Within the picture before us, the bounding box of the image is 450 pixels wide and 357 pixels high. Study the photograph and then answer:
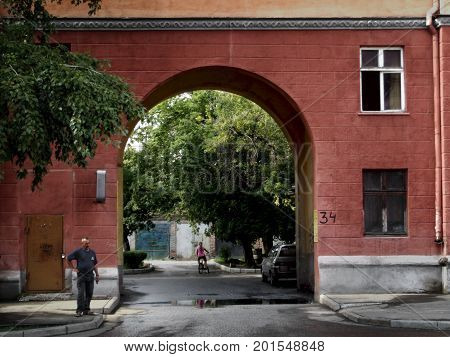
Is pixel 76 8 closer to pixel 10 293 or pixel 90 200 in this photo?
pixel 90 200

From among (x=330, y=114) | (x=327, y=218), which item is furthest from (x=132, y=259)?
(x=330, y=114)

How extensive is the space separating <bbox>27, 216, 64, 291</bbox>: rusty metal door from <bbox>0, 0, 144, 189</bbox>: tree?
616 centimetres

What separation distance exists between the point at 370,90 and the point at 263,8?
354cm

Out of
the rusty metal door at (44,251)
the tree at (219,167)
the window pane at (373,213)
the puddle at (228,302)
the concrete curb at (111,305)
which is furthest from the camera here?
the tree at (219,167)

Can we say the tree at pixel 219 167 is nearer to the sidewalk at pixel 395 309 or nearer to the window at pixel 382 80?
the window at pixel 382 80

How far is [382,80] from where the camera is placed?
67.3 ft

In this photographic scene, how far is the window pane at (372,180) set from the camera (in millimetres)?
20359

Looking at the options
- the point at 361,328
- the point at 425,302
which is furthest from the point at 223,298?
the point at 361,328

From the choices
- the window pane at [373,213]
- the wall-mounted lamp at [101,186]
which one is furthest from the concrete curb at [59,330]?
the window pane at [373,213]

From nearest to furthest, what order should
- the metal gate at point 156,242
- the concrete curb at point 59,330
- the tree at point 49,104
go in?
1. the tree at point 49,104
2. the concrete curb at point 59,330
3. the metal gate at point 156,242

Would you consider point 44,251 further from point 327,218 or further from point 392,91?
point 392,91

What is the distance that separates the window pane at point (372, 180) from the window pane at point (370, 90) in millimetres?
1685

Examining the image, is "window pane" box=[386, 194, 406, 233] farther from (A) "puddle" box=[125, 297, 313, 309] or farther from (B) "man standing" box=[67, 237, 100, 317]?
(B) "man standing" box=[67, 237, 100, 317]

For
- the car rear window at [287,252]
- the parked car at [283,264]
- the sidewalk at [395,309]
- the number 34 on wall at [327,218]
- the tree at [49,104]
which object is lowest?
the sidewalk at [395,309]
